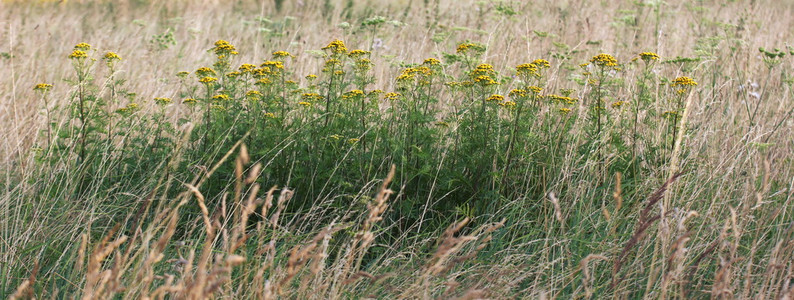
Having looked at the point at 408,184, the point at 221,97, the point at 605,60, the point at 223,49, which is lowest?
the point at 408,184

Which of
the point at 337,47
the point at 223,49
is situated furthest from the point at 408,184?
the point at 223,49

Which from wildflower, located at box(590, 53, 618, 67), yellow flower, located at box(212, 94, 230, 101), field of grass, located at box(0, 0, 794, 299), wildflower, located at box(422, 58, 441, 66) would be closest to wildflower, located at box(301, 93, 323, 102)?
field of grass, located at box(0, 0, 794, 299)

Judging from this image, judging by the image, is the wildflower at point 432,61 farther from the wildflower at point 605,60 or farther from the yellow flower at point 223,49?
the yellow flower at point 223,49

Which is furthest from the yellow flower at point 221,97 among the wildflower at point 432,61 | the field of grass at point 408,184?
the wildflower at point 432,61

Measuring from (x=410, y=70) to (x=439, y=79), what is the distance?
1561mm

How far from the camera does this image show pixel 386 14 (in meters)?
6.89

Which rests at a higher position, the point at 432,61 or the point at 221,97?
the point at 432,61

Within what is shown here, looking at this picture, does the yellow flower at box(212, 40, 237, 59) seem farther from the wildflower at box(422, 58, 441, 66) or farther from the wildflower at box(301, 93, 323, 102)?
the wildflower at box(422, 58, 441, 66)

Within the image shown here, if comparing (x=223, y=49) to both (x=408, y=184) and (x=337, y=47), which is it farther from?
(x=408, y=184)

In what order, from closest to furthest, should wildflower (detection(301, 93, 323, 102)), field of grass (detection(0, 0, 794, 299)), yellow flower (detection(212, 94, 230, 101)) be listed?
field of grass (detection(0, 0, 794, 299))
yellow flower (detection(212, 94, 230, 101))
wildflower (detection(301, 93, 323, 102))

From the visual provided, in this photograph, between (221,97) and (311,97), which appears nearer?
(221,97)

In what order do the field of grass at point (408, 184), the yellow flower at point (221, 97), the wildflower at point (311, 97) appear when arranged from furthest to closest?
the wildflower at point (311, 97) → the yellow flower at point (221, 97) → the field of grass at point (408, 184)

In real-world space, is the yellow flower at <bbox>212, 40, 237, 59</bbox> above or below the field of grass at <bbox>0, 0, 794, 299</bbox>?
above

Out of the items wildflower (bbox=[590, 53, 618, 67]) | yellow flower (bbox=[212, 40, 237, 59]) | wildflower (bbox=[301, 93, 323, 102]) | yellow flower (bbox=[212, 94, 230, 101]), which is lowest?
yellow flower (bbox=[212, 94, 230, 101])
